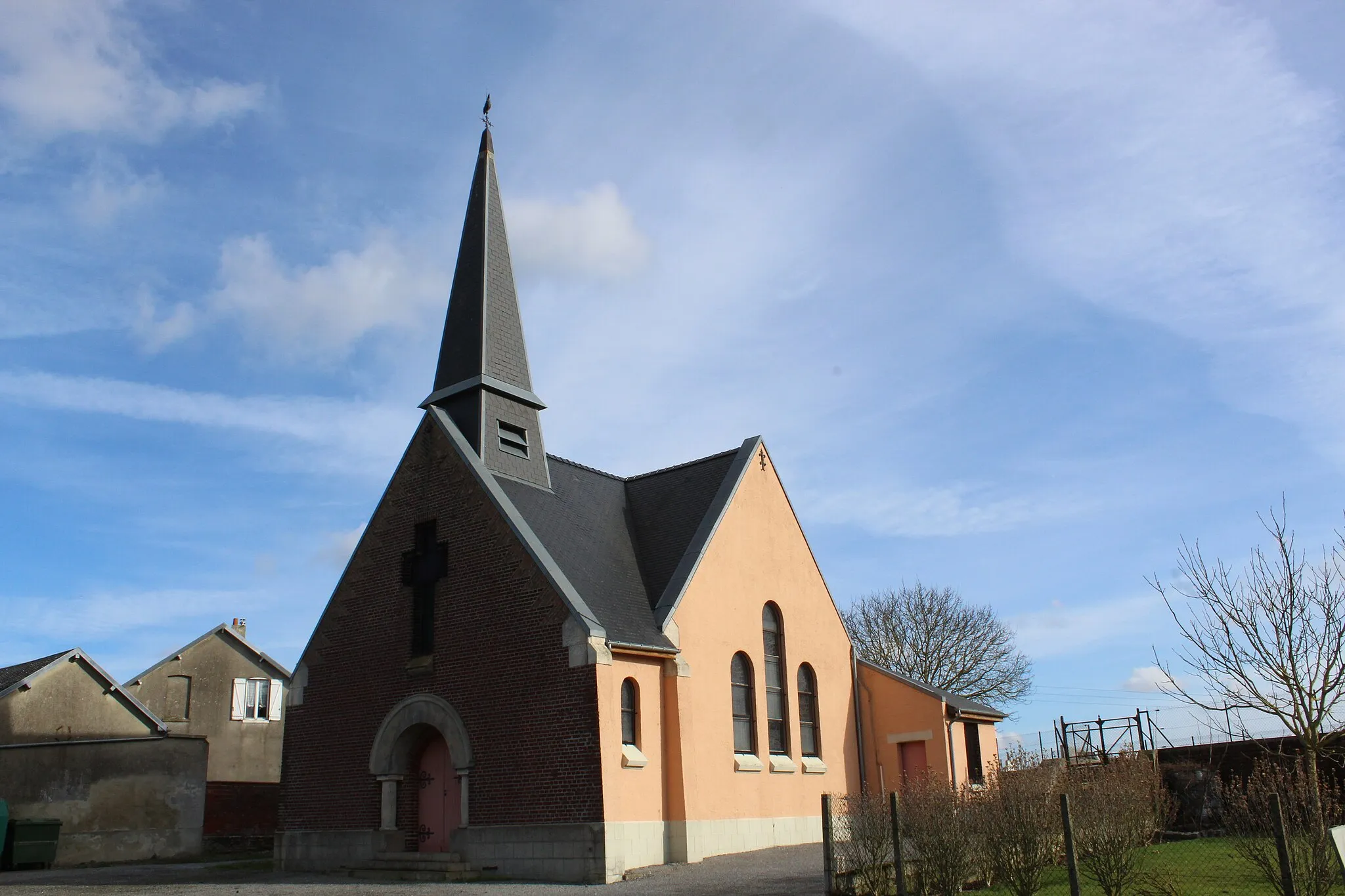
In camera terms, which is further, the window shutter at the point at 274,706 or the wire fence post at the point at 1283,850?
the window shutter at the point at 274,706

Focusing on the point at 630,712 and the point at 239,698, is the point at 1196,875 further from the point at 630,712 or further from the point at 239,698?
the point at 239,698

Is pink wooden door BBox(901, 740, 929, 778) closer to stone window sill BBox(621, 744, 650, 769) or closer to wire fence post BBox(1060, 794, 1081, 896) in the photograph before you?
stone window sill BBox(621, 744, 650, 769)

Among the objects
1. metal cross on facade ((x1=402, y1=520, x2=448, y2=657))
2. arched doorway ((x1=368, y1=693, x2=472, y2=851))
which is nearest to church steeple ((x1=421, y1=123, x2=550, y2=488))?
metal cross on facade ((x1=402, y1=520, x2=448, y2=657))

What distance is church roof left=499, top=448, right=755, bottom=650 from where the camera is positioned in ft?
65.2

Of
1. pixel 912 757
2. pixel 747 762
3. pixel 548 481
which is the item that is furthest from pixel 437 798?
pixel 912 757

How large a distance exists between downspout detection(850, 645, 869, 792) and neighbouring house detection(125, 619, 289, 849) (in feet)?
70.7

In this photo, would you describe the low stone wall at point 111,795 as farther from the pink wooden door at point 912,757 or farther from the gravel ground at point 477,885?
the pink wooden door at point 912,757

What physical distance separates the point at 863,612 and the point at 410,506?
103ft

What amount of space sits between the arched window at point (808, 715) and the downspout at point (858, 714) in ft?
6.01

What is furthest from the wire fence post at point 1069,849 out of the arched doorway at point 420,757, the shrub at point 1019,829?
the arched doorway at point 420,757

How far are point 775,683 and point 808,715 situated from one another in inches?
60.5

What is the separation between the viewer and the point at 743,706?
22.0 m

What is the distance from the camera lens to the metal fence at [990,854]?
12562 mm

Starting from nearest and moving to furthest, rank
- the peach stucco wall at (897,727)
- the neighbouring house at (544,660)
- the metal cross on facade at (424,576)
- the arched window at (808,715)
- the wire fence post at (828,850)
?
the wire fence post at (828,850) → the neighbouring house at (544,660) → the metal cross on facade at (424,576) → the arched window at (808,715) → the peach stucco wall at (897,727)
